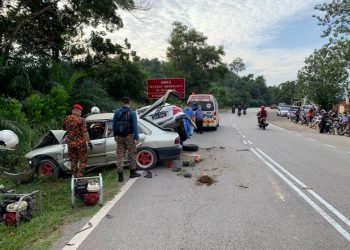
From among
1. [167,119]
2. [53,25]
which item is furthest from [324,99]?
[167,119]

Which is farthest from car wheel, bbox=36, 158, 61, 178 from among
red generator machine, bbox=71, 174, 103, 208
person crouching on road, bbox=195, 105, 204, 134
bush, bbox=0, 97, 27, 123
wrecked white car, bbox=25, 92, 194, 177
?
person crouching on road, bbox=195, 105, 204, 134

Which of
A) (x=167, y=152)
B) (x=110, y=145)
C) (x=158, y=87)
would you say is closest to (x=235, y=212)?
(x=167, y=152)

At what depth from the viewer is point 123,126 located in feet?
28.9

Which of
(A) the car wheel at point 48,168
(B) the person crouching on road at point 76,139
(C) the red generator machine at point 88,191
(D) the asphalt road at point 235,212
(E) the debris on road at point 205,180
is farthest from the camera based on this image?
(A) the car wheel at point 48,168

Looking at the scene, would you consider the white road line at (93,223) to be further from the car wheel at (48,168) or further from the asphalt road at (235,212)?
the car wheel at (48,168)

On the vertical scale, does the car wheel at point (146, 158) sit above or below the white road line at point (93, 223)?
above

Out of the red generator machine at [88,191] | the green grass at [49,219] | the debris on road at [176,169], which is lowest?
the green grass at [49,219]

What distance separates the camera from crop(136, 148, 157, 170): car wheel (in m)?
10.2

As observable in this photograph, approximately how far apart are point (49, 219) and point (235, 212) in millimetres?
2865

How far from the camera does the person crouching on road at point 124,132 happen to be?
8.83 metres

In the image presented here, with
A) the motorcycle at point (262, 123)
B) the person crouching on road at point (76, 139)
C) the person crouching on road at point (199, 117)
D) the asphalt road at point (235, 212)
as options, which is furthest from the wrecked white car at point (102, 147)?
the motorcycle at point (262, 123)

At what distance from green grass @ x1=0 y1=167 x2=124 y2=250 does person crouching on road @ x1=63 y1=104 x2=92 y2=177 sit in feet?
1.85

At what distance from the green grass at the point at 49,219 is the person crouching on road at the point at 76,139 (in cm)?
57

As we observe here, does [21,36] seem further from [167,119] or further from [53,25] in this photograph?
[167,119]
